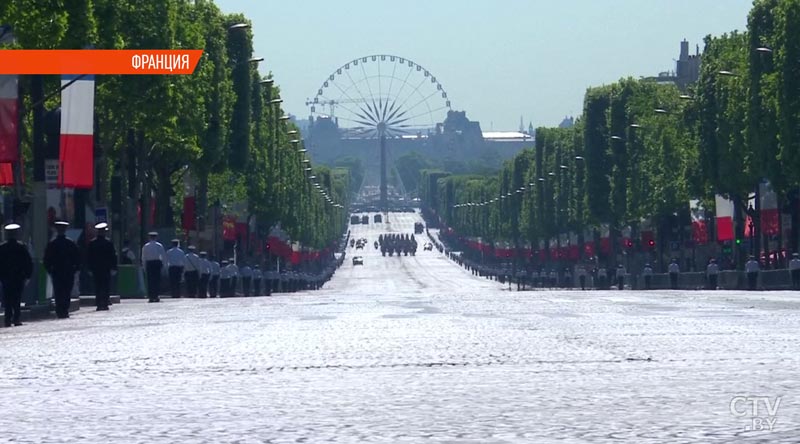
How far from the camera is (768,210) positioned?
85000mm

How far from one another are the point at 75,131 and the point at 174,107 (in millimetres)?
16559

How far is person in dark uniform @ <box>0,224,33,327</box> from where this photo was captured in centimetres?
3206

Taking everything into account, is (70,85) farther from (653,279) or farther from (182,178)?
(653,279)

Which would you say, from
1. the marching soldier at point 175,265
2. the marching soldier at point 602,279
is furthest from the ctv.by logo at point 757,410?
the marching soldier at point 602,279

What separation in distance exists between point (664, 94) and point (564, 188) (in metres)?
31.6

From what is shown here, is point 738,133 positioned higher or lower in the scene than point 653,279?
higher

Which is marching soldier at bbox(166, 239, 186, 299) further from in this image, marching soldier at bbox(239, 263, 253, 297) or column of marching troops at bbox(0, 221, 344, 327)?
marching soldier at bbox(239, 263, 253, 297)

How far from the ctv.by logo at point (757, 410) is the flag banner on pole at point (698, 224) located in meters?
98.5

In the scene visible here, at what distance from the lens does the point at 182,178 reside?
299 ft

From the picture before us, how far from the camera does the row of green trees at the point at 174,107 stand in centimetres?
4734

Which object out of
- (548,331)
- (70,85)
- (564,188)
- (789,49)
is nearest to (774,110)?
(789,49)

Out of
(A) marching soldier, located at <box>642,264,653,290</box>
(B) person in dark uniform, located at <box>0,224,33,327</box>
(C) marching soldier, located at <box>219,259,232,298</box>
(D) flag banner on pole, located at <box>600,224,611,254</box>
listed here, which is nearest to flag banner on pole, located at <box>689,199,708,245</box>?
(D) flag banner on pole, located at <box>600,224,611,254</box>

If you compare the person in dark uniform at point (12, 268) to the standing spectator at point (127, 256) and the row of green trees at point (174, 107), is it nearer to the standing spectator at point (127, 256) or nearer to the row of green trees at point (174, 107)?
the row of green trees at point (174, 107)

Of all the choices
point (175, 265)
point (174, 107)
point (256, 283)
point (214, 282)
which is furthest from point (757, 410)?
point (256, 283)
